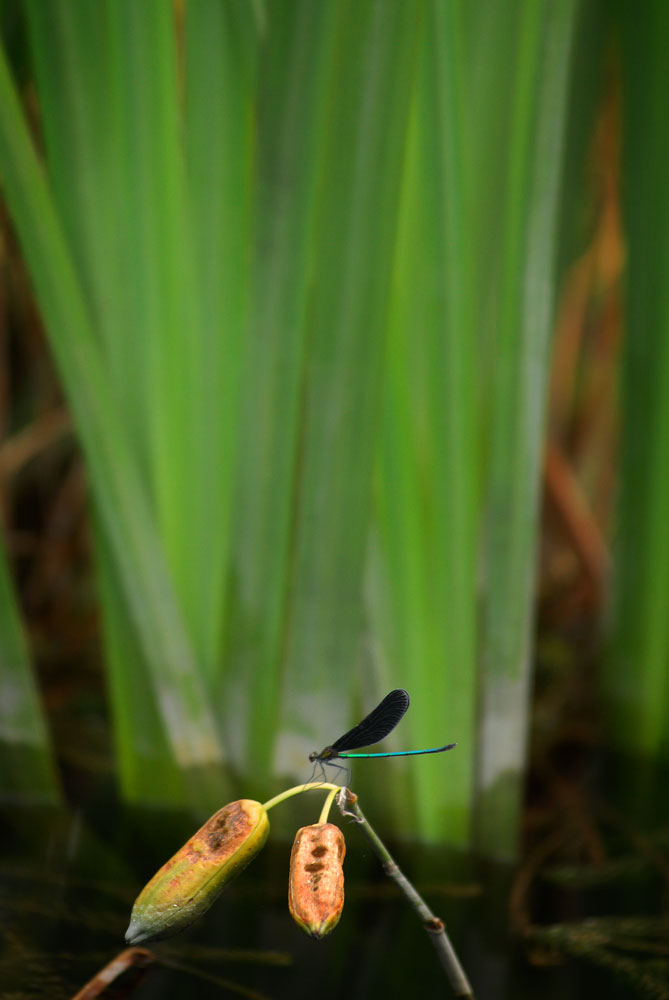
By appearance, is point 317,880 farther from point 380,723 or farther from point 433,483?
point 433,483

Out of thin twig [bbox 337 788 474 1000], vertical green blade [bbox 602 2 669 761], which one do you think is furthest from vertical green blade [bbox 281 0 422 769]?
vertical green blade [bbox 602 2 669 761]

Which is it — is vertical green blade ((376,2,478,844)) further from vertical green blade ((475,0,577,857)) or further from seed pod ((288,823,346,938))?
seed pod ((288,823,346,938))

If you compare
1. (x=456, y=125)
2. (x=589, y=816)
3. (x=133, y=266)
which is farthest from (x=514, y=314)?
(x=589, y=816)

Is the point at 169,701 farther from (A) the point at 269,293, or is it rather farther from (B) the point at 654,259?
(B) the point at 654,259

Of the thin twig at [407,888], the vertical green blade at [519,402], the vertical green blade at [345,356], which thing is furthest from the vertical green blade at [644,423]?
the thin twig at [407,888]

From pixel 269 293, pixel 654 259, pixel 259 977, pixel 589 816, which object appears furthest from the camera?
pixel 654 259

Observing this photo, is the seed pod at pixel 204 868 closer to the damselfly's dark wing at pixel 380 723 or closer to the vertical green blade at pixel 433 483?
the damselfly's dark wing at pixel 380 723

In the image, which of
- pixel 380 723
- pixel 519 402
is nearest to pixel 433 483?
pixel 519 402
